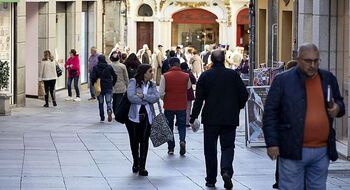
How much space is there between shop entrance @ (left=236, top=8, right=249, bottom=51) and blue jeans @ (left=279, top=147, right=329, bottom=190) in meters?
42.5

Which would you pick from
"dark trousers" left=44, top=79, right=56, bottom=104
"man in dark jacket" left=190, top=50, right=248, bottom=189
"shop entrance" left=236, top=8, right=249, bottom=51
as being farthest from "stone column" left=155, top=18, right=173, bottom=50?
"man in dark jacket" left=190, top=50, right=248, bottom=189

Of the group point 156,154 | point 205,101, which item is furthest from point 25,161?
point 205,101

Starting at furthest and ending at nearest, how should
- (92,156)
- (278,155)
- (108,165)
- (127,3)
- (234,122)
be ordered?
(127,3) < (92,156) < (108,165) < (234,122) < (278,155)

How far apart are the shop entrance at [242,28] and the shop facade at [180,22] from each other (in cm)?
23

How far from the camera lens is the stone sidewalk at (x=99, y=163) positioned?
13766mm

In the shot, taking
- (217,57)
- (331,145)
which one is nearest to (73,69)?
(217,57)

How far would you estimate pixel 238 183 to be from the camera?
1391 cm

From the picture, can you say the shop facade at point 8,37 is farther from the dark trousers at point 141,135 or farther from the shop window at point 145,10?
the shop window at point 145,10

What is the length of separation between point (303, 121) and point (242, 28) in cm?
4382

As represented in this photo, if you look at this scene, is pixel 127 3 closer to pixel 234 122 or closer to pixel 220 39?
pixel 220 39

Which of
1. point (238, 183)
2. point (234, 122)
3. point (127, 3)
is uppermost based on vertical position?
point (127, 3)

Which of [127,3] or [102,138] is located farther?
[127,3]

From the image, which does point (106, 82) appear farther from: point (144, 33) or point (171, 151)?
point (144, 33)

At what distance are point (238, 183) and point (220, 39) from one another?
3923 centimetres
